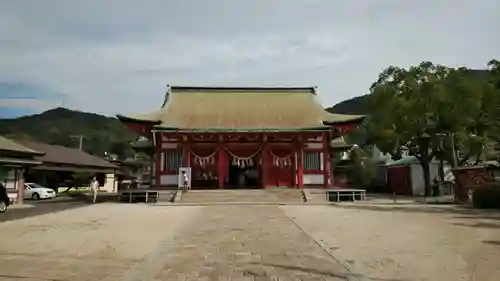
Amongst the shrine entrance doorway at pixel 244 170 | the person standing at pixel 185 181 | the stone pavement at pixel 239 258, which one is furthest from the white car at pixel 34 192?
the stone pavement at pixel 239 258

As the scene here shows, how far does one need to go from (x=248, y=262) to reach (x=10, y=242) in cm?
594

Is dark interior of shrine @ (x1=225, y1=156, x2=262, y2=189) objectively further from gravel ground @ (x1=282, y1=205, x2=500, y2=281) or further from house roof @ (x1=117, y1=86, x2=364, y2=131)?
gravel ground @ (x1=282, y1=205, x2=500, y2=281)

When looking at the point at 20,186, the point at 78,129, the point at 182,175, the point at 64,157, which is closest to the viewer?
the point at 182,175

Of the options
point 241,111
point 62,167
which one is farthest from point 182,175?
point 62,167

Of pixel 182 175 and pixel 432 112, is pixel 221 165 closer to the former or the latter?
pixel 182 175

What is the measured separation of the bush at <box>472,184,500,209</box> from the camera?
1970cm

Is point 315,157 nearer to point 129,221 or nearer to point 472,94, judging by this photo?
point 472,94

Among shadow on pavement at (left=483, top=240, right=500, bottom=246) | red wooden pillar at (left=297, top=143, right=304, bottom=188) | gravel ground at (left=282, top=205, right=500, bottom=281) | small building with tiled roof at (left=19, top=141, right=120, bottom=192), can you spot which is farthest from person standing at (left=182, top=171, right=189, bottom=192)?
shadow on pavement at (left=483, top=240, right=500, bottom=246)

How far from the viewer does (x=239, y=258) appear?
7.92 m

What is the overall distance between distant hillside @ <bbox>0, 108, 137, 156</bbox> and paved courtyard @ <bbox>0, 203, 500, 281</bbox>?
7589 cm

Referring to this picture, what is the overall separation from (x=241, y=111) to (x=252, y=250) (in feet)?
77.8

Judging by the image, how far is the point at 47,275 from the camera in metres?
6.66

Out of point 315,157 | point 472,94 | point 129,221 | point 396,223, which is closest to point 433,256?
point 396,223

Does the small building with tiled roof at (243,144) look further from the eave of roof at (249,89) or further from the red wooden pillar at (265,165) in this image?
the eave of roof at (249,89)
